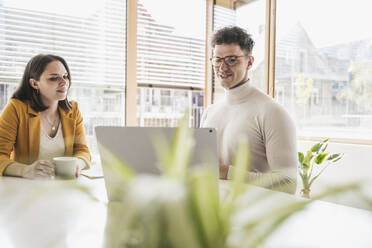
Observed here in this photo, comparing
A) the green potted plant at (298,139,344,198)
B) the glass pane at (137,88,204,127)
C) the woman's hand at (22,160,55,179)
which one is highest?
the glass pane at (137,88,204,127)

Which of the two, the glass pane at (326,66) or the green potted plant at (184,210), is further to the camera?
the glass pane at (326,66)

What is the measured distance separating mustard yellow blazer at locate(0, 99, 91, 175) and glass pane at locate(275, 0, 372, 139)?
88.6 inches

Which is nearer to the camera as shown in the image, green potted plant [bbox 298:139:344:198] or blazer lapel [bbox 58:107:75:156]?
blazer lapel [bbox 58:107:75:156]

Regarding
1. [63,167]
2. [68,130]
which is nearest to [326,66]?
[68,130]

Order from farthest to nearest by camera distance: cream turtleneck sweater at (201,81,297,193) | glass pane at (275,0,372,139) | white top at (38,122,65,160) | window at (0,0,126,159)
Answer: window at (0,0,126,159)
glass pane at (275,0,372,139)
white top at (38,122,65,160)
cream turtleneck sweater at (201,81,297,193)

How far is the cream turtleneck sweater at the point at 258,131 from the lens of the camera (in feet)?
4.62

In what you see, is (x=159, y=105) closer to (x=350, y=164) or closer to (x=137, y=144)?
(x=350, y=164)

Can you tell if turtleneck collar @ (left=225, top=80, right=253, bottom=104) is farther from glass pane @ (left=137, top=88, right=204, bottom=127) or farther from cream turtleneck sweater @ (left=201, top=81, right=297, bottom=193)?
glass pane @ (left=137, top=88, right=204, bottom=127)

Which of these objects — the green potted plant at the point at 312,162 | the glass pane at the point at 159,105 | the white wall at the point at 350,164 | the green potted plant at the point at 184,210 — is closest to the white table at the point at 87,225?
the green potted plant at the point at 184,210

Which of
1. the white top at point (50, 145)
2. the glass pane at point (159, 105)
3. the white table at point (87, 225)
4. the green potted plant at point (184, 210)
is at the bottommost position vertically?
the white table at point (87, 225)

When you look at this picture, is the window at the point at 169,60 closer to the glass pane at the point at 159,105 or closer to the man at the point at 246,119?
the glass pane at the point at 159,105

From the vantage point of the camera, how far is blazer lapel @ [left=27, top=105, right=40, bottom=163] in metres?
1.77

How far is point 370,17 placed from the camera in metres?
2.73

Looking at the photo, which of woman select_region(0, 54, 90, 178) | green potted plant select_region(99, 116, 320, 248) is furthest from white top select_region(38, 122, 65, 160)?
green potted plant select_region(99, 116, 320, 248)
